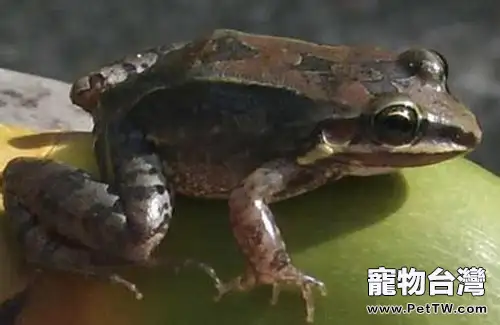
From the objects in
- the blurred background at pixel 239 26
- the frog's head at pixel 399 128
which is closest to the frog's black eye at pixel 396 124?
the frog's head at pixel 399 128

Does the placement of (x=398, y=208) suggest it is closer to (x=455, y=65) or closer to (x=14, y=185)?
(x=14, y=185)

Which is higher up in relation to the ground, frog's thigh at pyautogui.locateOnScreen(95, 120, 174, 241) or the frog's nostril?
the frog's nostril

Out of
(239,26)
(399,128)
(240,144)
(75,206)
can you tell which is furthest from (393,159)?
(239,26)

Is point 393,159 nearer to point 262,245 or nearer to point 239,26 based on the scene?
point 262,245

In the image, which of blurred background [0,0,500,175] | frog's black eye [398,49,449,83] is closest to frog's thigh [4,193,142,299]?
frog's black eye [398,49,449,83]

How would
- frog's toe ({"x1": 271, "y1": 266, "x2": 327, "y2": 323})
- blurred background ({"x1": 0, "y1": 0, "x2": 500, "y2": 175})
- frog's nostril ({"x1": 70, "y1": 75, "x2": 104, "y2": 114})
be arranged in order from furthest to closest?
blurred background ({"x1": 0, "y1": 0, "x2": 500, "y2": 175})
frog's nostril ({"x1": 70, "y1": 75, "x2": 104, "y2": 114})
frog's toe ({"x1": 271, "y1": 266, "x2": 327, "y2": 323})

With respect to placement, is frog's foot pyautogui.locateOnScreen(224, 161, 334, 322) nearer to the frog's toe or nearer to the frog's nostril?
the frog's toe

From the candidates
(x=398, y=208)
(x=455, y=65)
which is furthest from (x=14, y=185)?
(x=455, y=65)
